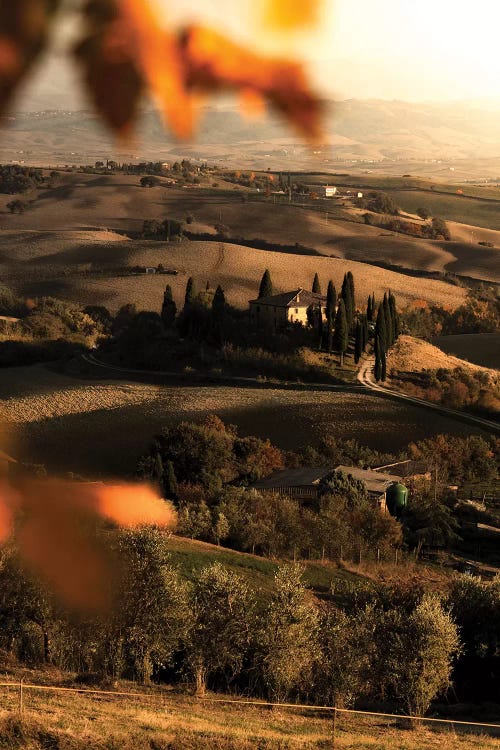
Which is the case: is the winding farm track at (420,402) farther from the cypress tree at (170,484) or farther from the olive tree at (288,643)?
the olive tree at (288,643)

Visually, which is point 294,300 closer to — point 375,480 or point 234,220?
point 375,480

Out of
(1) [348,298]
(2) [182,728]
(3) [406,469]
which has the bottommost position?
(3) [406,469]

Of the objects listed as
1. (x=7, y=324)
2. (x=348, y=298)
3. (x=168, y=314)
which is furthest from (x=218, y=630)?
(x=7, y=324)

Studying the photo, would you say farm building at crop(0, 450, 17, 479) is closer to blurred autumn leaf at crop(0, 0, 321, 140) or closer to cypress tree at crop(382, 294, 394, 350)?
blurred autumn leaf at crop(0, 0, 321, 140)

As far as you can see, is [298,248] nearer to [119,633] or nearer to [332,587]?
[332,587]

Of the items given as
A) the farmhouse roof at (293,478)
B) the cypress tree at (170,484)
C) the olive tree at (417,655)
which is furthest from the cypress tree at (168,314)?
the olive tree at (417,655)

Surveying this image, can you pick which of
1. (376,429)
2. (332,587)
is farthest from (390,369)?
(332,587)

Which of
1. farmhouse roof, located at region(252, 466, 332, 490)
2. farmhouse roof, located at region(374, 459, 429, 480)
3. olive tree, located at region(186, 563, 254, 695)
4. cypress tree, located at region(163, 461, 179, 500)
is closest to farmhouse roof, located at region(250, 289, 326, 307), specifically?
farmhouse roof, located at region(374, 459, 429, 480)
